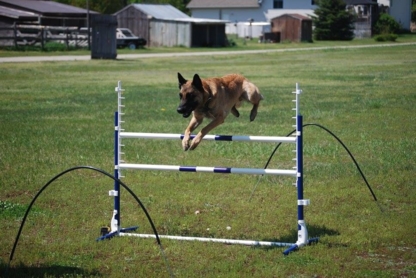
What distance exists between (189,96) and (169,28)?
61133 millimetres

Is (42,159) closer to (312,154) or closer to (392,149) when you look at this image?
(312,154)

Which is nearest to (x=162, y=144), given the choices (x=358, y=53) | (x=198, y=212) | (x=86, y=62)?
(x=198, y=212)

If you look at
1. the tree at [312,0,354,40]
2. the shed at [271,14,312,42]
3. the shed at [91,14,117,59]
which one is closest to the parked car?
the shed at [91,14,117,59]

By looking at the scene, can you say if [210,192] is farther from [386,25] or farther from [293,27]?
[293,27]

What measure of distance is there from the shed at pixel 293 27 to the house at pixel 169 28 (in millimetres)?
10350

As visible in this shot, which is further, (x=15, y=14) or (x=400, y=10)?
(x=15, y=14)

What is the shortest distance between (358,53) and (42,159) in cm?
3998

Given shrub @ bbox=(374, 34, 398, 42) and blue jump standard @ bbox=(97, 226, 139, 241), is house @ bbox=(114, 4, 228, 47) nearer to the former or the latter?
shrub @ bbox=(374, 34, 398, 42)

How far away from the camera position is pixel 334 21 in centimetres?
7481

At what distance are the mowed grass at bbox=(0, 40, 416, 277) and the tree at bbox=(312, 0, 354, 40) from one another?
4662cm

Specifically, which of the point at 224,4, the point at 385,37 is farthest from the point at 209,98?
the point at 224,4

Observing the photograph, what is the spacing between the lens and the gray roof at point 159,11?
71706mm

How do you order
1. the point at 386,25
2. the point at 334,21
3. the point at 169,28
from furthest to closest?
1. the point at 334,21
2. the point at 169,28
3. the point at 386,25

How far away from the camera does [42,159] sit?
46.3 feet
